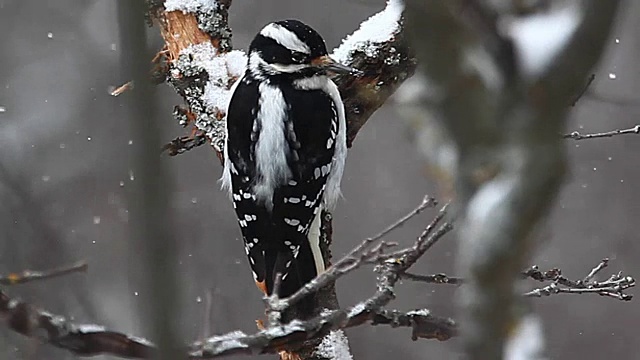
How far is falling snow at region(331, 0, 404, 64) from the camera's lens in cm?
229

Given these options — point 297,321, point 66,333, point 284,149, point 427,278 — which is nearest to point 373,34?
point 284,149

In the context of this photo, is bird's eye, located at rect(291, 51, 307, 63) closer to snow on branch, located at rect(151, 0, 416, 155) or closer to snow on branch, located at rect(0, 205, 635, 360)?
snow on branch, located at rect(151, 0, 416, 155)

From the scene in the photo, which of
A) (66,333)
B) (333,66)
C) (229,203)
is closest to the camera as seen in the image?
(66,333)

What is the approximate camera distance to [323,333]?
1456 millimetres

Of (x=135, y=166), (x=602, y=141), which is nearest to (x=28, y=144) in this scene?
(x=602, y=141)

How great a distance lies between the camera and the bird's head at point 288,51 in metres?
2.38

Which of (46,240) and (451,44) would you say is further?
(46,240)

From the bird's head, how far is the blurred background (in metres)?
2.28

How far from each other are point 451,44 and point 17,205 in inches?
135

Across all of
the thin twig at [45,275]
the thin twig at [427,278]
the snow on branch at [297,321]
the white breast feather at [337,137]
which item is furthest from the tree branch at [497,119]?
the white breast feather at [337,137]

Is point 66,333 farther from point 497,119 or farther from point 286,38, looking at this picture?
point 286,38

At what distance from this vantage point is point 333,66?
230 centimetres

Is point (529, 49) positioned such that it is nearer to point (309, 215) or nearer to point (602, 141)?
point (309, 215)

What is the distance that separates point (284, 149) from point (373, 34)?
355mm
